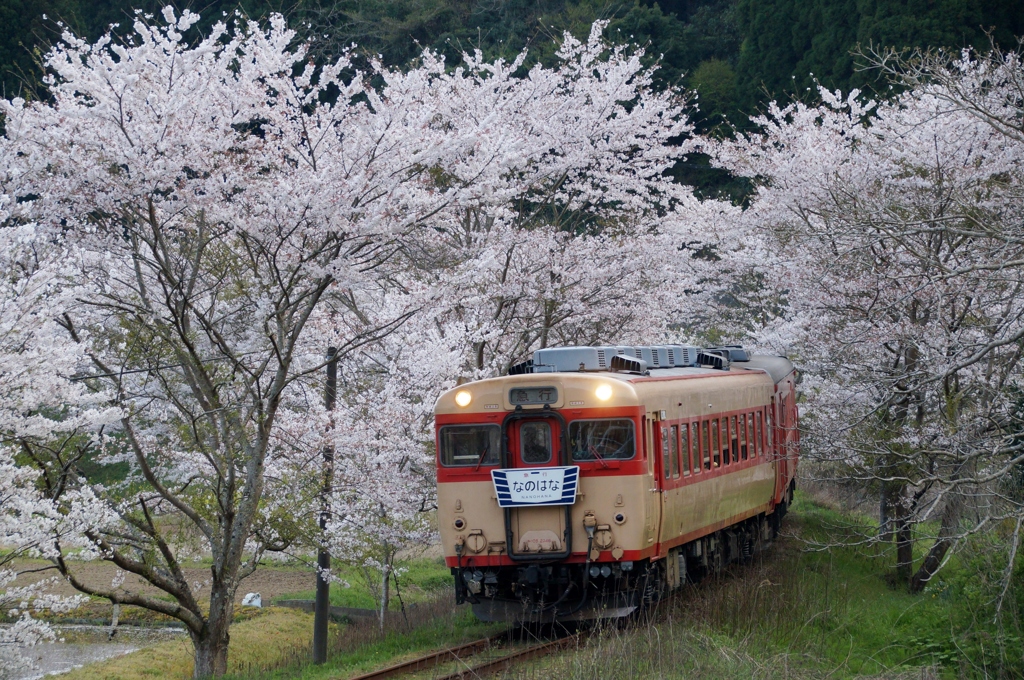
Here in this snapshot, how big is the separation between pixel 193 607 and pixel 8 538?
6.80 ft

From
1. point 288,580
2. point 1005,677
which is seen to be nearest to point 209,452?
point 1005,677

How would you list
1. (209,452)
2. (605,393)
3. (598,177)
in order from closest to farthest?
1. (605,393)
2. (209,452)
3. (598,177)

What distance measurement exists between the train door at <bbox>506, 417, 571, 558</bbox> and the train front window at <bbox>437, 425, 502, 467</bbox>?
5.8 inches

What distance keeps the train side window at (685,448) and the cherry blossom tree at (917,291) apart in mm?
1224

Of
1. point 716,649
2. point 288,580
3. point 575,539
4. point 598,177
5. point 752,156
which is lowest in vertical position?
point 288,580

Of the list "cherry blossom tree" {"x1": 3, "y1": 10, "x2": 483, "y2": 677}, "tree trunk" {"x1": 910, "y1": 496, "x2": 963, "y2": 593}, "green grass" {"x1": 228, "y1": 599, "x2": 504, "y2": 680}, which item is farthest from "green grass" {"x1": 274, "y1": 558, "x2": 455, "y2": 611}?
"cherry blossom tree" {"x1": 3, "y1": 10, "x2": 483, "y2": 677}

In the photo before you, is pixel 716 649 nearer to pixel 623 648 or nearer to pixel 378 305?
pixel 623 648

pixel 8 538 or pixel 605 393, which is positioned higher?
pixel 605 393

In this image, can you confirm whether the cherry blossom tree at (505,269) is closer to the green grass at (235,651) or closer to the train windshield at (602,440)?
the green grass at (235,651)

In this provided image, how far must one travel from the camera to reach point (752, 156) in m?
21.4

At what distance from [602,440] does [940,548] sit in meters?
5.72

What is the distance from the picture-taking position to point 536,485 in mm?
8867

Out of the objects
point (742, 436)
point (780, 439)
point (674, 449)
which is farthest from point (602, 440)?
point (780, 439)

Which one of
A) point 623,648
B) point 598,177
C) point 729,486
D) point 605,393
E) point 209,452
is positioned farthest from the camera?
point 598,177
